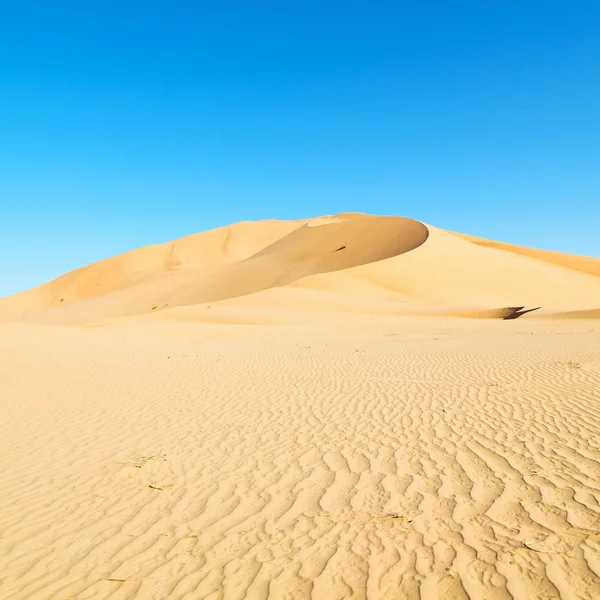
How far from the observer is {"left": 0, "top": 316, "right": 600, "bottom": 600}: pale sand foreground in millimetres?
3576

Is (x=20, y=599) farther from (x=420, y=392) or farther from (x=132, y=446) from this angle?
(x=420, y=392)

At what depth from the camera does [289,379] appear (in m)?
11.8

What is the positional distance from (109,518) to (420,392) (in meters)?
6.60

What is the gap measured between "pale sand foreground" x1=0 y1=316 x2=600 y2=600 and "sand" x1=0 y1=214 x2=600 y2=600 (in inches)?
0.9

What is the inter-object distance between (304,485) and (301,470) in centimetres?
44

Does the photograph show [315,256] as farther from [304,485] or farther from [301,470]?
[304,485]

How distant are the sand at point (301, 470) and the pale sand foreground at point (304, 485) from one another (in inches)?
0.9

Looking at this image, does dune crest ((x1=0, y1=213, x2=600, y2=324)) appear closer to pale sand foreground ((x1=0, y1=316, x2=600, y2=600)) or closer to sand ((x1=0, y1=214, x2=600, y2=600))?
sand ((x1=0, y1=214, x2=600, y2=600))

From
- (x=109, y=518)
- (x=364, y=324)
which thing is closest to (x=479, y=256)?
(x=364, y=324)

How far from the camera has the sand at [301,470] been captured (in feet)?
11.9

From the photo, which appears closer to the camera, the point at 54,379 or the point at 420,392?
the point at 420,392

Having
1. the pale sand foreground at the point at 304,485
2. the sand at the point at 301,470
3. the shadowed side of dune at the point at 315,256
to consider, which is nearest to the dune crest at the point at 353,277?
the shadowed side of dune at the point at 315,256

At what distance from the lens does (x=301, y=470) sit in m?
5.71

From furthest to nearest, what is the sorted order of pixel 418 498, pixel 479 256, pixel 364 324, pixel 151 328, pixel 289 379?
pixel 479 256
pixel 364 324
pixel 151 328
pixel 289 379
pixel 418 498
